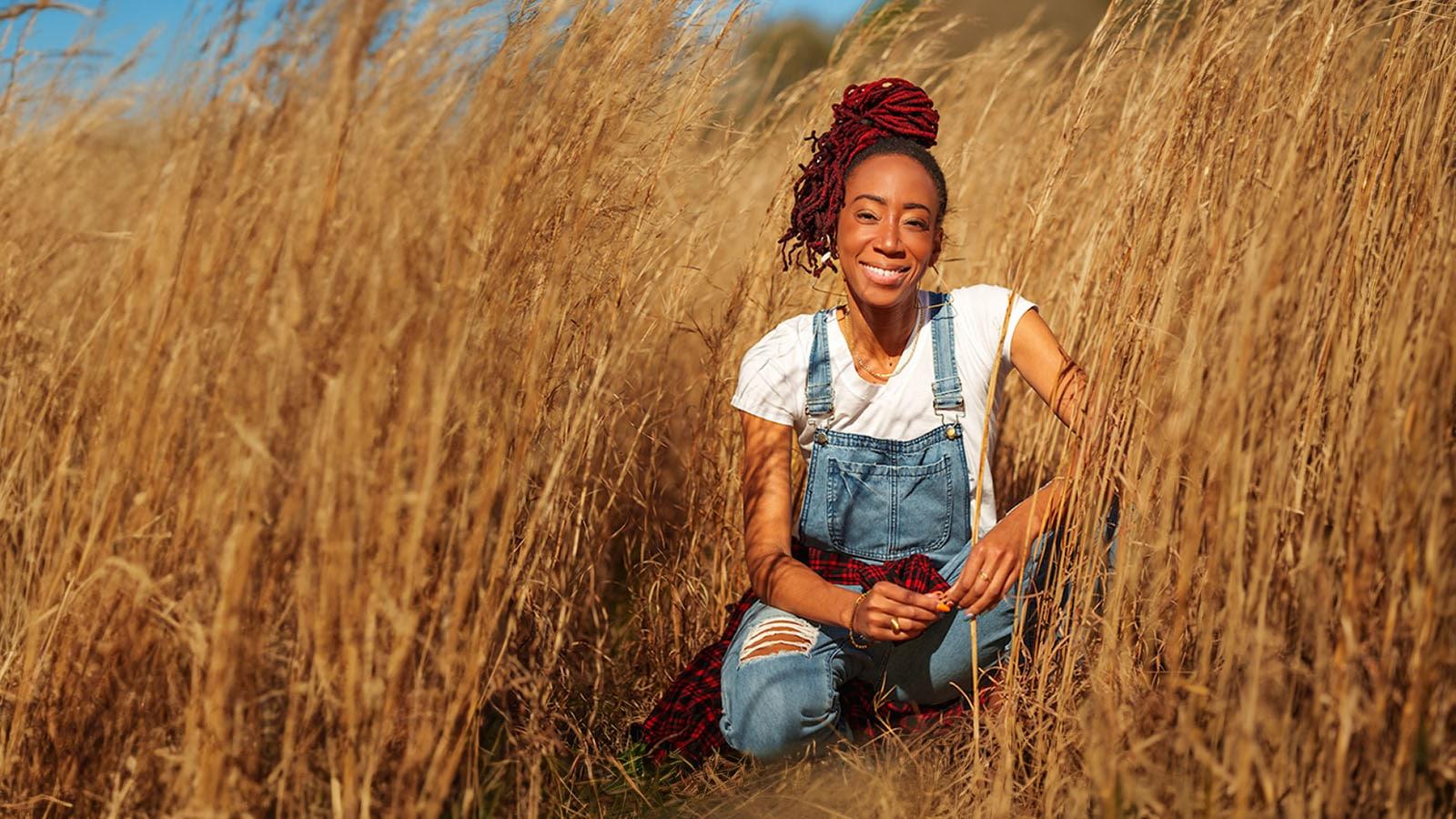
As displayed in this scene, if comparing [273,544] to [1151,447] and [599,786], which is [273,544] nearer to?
[599,786]

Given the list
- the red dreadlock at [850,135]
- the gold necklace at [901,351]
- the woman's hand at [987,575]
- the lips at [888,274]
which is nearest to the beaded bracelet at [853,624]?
the woman's hand at [987,575]

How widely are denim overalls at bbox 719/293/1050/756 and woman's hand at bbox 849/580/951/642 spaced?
0.50ft

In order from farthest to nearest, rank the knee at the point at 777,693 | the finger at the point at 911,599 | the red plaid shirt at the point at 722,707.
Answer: the red plaid shirt at the point at 722,707 → the knee at the point at 777,693 → the finger at the point at 911,599

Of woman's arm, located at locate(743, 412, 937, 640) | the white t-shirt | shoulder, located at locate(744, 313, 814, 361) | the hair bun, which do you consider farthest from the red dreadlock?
woman's arm, located at locate(743, 412, 937, 640)

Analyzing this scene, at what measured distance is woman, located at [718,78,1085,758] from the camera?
1.78 m

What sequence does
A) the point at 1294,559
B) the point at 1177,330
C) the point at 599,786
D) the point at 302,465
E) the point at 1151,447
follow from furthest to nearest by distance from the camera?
the point at 599,786 < the point at 1177,330 < the point at 1151,447 < the point at 1294,559 < the point at 302,465

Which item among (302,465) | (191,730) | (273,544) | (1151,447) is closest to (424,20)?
(302,465)

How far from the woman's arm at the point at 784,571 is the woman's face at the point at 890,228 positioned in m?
0.31

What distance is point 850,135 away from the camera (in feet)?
6.48

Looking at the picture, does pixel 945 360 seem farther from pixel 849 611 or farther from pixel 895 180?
pixel 849 611

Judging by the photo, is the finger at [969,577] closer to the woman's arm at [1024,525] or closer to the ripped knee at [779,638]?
the woman's arm at [1024,525]

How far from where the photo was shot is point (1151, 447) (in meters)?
1.49

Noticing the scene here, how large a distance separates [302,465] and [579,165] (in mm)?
663

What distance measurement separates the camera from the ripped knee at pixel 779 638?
1.78m
